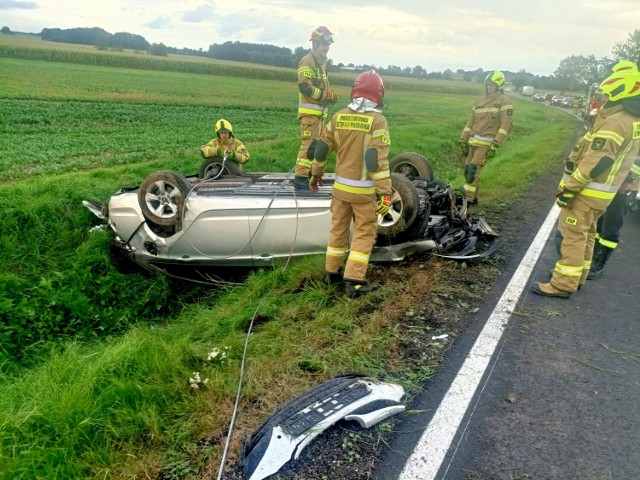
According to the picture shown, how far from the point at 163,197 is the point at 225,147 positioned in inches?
73.8

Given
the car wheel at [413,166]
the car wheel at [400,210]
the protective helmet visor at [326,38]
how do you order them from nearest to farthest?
the car wheel at [400,210]
the car wheel at [413,166]
the protective helmet visor at [326,38]

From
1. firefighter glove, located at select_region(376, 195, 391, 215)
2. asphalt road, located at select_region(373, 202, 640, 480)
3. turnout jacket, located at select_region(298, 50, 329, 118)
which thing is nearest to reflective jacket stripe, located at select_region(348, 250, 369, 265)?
firefighter glove, located at select_region(376, 195, 391, 215)

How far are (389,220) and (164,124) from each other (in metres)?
15.1

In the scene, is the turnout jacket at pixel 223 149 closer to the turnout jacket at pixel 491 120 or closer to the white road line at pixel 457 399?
the turnout jacket at pixel 491 120

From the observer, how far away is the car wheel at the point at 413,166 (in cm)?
584

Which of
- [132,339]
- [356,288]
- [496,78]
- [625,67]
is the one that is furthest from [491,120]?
[132,339]

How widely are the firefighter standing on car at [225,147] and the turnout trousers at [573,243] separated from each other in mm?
4260

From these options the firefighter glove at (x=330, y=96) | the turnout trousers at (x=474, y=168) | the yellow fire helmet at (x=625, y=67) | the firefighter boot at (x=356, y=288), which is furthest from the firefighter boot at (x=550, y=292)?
the firefighter glove at (x=330, y=96)

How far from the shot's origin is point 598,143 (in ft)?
12.7

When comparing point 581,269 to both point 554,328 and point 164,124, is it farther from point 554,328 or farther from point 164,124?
point 164,124

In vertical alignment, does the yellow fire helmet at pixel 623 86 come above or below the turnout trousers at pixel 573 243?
above

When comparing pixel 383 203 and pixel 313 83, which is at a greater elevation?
pixel 313 83

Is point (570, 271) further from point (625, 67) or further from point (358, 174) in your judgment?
point (358, 174)

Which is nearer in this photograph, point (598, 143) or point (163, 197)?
point (598, 143)
